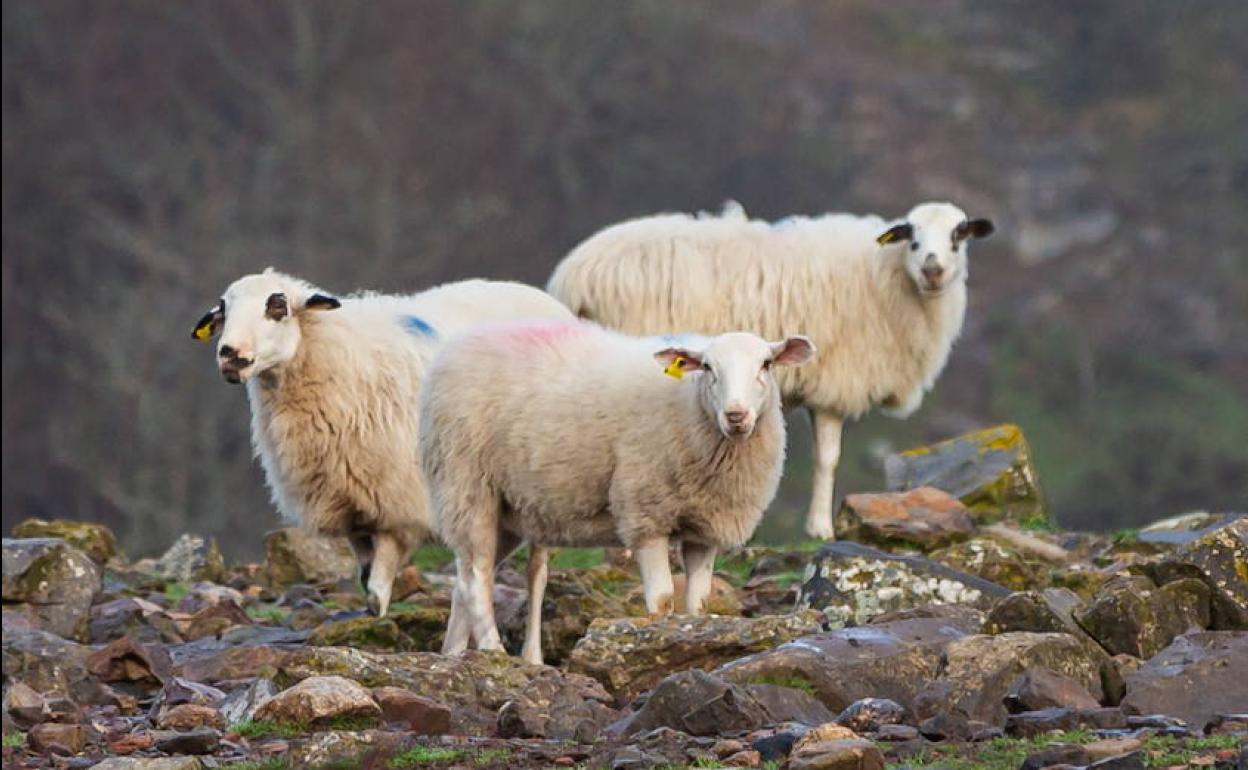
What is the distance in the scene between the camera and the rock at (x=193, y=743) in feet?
34.8

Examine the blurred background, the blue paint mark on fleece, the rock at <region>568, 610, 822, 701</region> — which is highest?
the blurred background

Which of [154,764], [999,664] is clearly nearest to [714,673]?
[999,664]

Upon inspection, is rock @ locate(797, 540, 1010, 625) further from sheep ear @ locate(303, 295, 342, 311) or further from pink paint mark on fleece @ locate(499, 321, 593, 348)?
sheep ear @ locate(303, 295, 342, 311)

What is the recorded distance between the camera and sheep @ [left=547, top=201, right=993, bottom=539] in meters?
18.3

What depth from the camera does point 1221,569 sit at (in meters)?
12.1

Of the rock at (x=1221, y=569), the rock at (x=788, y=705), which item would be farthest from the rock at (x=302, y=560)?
the rock at (x=788, y=705)

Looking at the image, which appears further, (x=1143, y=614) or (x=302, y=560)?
(x=302, y=560)

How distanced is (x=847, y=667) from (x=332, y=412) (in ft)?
15.3

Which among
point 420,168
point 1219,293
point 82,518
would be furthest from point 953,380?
point 82,518

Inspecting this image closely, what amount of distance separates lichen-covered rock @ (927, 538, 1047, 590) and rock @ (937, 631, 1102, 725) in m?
2.78

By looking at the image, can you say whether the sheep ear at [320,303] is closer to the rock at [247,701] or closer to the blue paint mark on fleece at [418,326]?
the blue paint mark on fleece at [418,326]

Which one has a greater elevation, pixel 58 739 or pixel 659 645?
pixel 659 645

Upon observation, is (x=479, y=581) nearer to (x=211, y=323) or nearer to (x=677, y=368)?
(x=677, y=368)

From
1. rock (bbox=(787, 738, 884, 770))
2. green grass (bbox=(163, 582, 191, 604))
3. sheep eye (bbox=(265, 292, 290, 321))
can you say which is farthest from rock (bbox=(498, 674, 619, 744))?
green grass (bbox=(163, 582, 191, 604))
